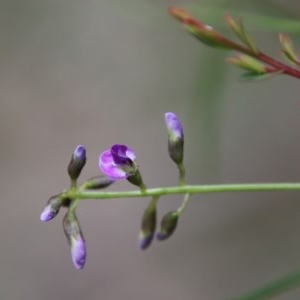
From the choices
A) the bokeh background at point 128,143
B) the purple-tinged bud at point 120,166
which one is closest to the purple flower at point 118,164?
the purple-tinged bud at point 120,166

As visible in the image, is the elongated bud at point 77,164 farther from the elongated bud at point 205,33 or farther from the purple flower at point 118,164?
the elongated bud at point 205,33

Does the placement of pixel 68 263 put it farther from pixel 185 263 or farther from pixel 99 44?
pixel 99 44

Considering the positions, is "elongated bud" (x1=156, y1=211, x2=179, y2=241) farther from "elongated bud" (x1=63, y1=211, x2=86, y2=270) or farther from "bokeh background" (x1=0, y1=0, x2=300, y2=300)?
"bokeh background" (x1=0, y1=0, x2=300, y2=300)

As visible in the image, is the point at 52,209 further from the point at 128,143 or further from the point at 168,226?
the point at 128,143

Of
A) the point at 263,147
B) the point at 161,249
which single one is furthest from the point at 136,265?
the point at 263,147

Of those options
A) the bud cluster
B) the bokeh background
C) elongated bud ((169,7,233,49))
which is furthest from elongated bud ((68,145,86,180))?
the bokeh background

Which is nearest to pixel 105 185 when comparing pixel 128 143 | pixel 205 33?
pixel 205 33

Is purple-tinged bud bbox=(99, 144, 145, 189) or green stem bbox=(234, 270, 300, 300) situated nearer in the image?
purple-tinged bud bbox=(99, 144, 145, 189)
